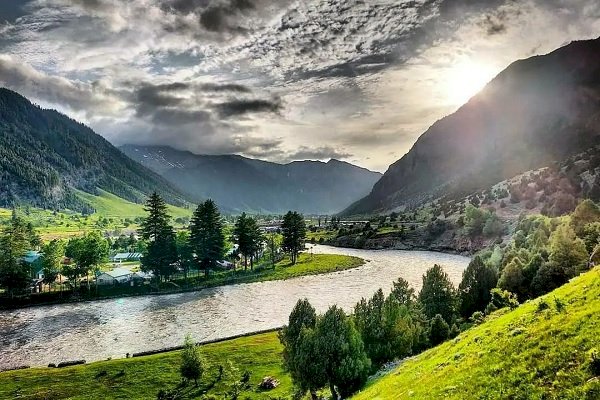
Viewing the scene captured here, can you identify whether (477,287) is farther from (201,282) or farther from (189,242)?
(189,242)

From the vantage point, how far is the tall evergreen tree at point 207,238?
17388 cm

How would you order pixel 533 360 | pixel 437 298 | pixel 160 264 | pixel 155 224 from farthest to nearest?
pixel 155 224
pixel 160 264
pixel 437 298
pixel 533 360

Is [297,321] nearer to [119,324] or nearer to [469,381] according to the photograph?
[469,381]

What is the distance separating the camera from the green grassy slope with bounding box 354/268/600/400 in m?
19.7

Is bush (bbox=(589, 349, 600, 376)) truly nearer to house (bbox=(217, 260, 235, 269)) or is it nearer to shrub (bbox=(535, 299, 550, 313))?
shrub (bbox=(535, 299, 550, 313))

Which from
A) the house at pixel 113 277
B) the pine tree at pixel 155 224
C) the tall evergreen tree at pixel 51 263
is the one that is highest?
the pine tree at pixel 155 224

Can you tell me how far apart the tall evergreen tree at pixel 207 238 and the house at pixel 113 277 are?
26.0m

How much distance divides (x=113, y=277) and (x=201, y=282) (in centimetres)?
3008

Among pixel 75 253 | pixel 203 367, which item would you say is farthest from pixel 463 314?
pixel 75 253

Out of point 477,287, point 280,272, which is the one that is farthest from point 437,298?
point 280,272

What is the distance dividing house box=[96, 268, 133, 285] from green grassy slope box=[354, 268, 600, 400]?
143652 millimetres

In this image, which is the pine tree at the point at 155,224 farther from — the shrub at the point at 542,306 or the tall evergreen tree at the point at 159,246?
the shrub at the point at 542,306

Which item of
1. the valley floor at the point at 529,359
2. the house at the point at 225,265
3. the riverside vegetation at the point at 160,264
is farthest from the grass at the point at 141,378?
the house at the point at 225,265

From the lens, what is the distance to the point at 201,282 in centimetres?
15975
